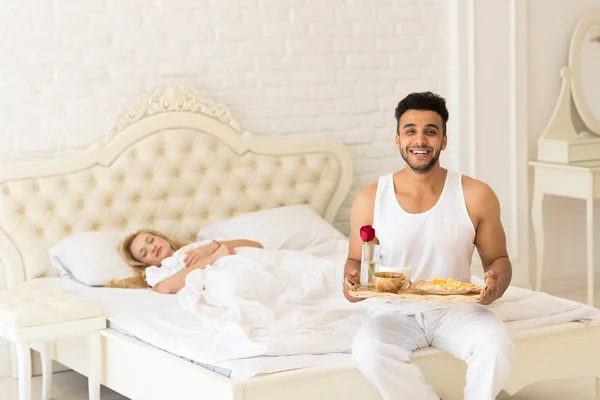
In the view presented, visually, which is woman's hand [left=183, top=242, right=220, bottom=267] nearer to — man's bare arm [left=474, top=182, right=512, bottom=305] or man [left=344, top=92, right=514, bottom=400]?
man [left=344, top=92, right=514, bottom=400]

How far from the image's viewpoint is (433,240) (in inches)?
121

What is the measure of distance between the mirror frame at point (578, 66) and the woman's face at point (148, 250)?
232 cm

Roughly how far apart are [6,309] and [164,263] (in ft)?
2.23

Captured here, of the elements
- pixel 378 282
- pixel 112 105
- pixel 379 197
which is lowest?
pixel 378 282

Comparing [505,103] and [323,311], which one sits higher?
[505,103]

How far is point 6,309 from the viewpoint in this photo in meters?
3.45

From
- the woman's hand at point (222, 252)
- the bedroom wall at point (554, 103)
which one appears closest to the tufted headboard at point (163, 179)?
the woman's hand at point (222, 252)

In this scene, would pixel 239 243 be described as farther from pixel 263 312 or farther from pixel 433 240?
pixel 433 240

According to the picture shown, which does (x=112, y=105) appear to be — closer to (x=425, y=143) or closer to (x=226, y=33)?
(x=226, y=33)

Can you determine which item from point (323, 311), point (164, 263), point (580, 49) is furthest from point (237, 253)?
point (580, 49)

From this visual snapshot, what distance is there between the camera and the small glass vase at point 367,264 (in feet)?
9.72

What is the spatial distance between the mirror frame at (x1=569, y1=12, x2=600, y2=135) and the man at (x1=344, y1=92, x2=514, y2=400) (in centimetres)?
230

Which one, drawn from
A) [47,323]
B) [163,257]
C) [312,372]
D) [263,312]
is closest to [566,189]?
[163,257]

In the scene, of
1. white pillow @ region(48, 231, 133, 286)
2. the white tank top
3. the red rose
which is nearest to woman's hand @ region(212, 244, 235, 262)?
white pillow @ region(48, 231, 133, 286)
